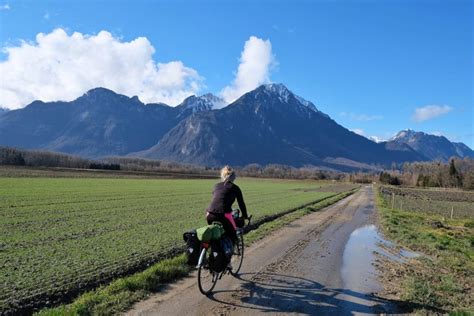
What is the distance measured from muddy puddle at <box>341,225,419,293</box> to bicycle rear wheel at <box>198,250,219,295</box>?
134 inches

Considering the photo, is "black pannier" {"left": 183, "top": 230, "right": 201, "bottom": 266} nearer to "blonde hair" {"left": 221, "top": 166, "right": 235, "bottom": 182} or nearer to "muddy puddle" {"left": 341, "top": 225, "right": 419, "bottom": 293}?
"blonde hair" {"left": 221, "top": 166, "right": 235, "bottom": 182}

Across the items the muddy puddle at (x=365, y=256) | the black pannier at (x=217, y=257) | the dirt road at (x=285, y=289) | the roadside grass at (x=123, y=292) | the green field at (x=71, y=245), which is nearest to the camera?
the roadside grass at (x=123, y=292)

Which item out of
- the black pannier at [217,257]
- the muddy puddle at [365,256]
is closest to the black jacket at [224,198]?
the black pannier at [217,257]

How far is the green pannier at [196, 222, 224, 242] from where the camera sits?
865cm

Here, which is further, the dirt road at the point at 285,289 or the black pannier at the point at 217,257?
the black pannier at the point at 217,257

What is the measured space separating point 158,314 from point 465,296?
7.25m

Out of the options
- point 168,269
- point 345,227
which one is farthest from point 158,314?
point 345,227

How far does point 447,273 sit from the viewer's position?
1192 cm

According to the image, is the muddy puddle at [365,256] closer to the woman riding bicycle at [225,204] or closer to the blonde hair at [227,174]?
the woman riding bicycle at [225,204]

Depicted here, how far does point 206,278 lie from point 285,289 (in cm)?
193

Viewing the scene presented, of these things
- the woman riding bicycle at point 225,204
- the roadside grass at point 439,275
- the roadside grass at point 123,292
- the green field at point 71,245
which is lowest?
the green field at point 71,245

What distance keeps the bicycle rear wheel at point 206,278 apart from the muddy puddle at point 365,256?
3.41 m

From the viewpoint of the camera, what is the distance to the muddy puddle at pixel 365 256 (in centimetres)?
1035

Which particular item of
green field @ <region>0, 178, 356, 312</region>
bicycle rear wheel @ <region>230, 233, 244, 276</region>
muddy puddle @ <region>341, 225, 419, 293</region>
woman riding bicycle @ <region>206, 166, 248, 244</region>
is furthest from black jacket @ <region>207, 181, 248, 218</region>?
muddy puddle @ <region>341, 225, 419, 293</region>
